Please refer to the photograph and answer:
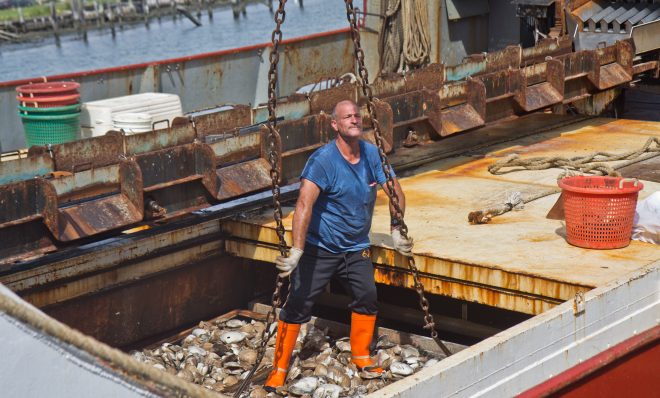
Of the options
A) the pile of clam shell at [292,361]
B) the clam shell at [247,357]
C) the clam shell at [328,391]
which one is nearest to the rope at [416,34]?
the pile of clam shell at [292,361]

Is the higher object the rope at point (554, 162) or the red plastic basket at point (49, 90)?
the red plastic basket at point (49, 90)

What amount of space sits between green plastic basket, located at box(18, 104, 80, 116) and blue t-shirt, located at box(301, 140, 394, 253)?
4819 millimetres

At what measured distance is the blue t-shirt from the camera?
6.03m

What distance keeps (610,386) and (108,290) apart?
3627mm

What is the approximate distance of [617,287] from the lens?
5938mm

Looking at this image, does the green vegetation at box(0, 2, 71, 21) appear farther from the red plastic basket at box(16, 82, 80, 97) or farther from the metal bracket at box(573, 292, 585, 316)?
the metal bracket at box(573, 292, 585, 316)

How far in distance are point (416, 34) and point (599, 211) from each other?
20.7 ft

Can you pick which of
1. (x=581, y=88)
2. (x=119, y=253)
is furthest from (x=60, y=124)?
(x=581, y=88)

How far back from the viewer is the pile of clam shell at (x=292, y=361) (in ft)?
21.5

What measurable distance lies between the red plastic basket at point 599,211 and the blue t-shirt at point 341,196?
4.54ft

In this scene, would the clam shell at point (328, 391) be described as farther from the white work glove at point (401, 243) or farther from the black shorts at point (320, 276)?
the white work glove at point (401, 243)

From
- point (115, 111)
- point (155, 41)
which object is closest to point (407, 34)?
point (115, 111)

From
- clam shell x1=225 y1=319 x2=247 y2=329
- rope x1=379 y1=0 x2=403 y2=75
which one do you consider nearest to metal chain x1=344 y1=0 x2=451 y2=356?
clam shell x1=225 y1=319 x2=247 y2=329

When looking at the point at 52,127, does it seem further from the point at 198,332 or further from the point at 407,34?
the point at 407,34
